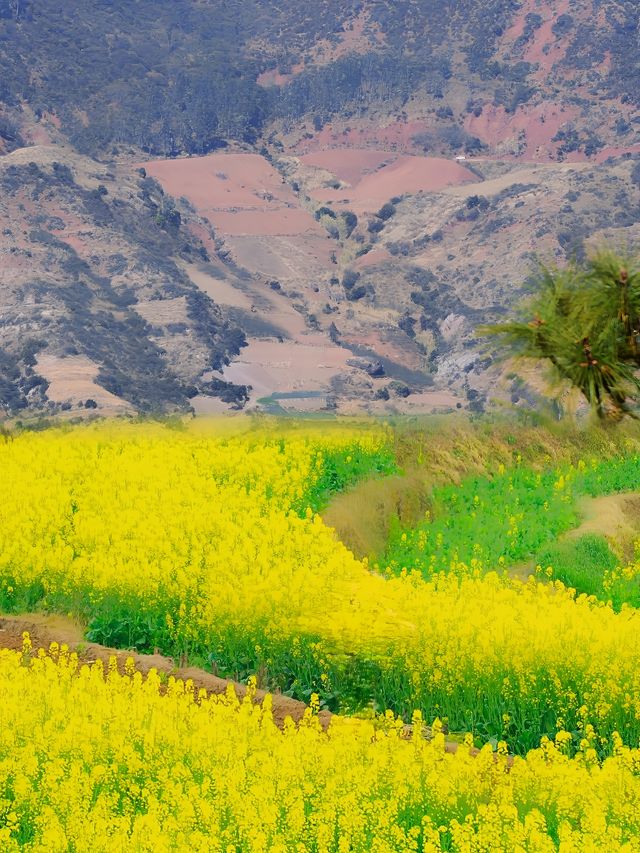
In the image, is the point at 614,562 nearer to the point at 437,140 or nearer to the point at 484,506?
the point at 484,506

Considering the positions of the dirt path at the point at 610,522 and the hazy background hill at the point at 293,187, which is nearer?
the dirt path at the point at 610,522

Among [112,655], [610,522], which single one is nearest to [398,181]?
[610,522]

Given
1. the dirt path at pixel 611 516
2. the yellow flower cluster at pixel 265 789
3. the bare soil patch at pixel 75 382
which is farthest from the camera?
the bare soil patch at pixel 75 382

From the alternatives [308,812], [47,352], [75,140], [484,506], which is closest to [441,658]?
[308,812]

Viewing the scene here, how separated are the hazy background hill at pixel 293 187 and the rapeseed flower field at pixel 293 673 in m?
51.8

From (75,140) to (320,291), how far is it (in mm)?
37260

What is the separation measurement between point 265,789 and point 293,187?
147 metres

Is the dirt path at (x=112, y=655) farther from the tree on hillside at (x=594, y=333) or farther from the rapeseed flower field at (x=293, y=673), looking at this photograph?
the tree on hillside at (x=594, y=333)

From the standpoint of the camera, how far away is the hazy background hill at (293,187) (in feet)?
317

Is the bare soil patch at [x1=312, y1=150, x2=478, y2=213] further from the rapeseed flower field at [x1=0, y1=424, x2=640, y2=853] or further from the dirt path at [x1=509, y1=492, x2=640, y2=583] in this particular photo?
the dirt path at [x1=509, y1=492, x2=640, y2=583]

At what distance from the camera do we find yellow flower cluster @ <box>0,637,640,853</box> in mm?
8055

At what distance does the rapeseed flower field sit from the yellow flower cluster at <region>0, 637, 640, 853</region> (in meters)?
0.02

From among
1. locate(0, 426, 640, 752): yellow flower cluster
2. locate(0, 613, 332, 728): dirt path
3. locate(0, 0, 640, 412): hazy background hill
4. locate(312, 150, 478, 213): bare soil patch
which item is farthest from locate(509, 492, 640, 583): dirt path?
locate(312, 150, 478, 213): bare soil patch

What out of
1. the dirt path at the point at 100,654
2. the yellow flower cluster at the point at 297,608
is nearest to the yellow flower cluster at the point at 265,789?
the dirt path at the point at 100,654
